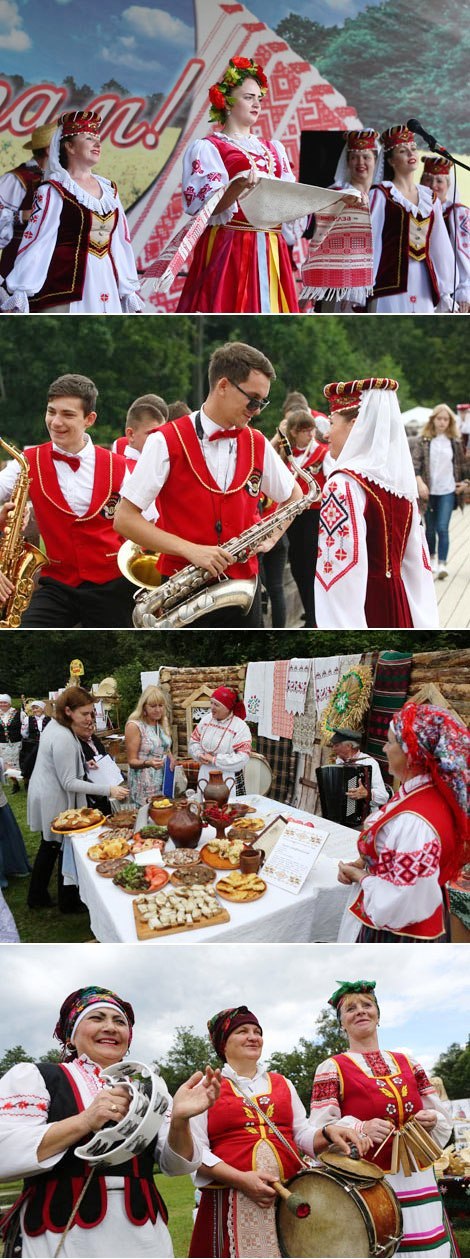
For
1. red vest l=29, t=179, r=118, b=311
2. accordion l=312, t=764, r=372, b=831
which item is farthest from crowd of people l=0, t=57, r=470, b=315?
accordion l=312, t=764, r=372, b=831

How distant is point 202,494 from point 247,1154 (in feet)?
7.08

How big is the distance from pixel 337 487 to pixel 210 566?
517 millimetres

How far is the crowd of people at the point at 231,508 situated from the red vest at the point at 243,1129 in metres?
1.59

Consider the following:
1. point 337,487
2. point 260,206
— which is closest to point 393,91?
point 260,206

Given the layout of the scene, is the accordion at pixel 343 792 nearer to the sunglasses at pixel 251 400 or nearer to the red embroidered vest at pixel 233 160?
the sunglasses at pixel 251 400

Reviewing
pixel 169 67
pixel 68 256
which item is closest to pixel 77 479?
pixel 68 256

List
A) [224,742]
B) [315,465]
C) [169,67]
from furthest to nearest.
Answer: [169,67]
[315,465]
[224,742]

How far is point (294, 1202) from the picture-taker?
3.17m

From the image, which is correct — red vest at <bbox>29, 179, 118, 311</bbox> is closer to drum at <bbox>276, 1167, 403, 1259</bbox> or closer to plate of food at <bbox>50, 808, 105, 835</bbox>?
plate of food at <bbox>50, 808, 105, 835</bbox>

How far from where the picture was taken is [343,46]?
298 inches

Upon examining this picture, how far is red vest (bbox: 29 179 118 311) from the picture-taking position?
5340 mm

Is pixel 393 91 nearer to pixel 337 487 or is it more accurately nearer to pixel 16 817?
pixel 337 487

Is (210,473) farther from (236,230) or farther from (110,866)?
(236,230)

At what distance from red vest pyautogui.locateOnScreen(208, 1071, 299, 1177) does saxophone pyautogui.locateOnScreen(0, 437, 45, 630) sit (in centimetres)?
181
